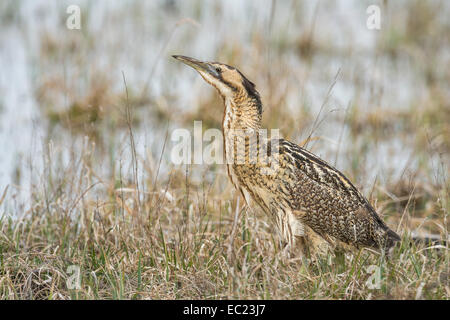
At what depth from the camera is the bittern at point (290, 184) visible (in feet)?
12.7

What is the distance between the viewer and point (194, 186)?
535cm

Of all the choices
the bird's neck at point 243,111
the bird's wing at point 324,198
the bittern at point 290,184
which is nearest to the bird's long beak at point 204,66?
the bittern at point 290,184

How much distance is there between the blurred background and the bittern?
984 millimetres

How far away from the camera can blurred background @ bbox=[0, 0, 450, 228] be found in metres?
5.48

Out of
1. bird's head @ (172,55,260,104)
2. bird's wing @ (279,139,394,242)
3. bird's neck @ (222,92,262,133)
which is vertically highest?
bird's head @ (172,55,260,104)

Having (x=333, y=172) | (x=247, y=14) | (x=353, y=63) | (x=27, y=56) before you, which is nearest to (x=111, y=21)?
(x=27, y=56)

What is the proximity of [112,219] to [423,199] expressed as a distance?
2.44 metres

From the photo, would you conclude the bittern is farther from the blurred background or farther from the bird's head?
the blurred background

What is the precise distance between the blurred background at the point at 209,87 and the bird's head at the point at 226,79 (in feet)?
3.57

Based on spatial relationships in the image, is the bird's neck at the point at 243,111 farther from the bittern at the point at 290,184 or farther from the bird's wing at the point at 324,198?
the bird's wing at the point at 324,198

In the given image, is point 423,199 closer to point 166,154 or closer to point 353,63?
point 166,154

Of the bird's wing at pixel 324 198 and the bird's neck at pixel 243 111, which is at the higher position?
the bird's neck at pixel 243 111

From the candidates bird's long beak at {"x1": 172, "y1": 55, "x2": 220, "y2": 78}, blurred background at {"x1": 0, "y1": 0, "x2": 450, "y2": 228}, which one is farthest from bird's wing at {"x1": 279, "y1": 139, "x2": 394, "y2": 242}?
blurred background at {"x1": 0, "y1": 0, "x2": 450, "y2": 228}

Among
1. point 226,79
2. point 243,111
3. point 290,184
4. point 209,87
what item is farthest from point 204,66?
point 209,87
